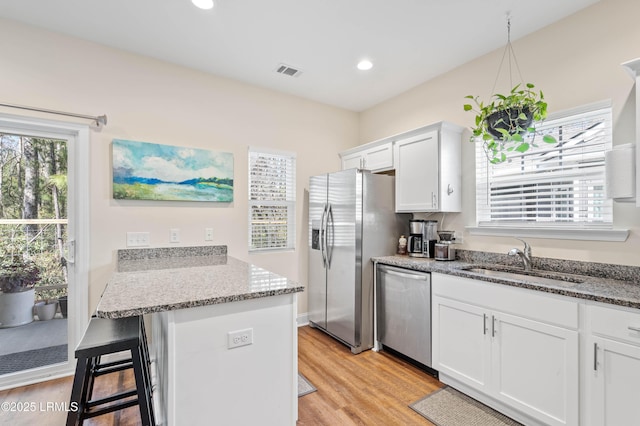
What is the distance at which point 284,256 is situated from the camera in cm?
356

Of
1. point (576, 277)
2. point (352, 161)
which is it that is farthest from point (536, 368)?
point (352, 161)

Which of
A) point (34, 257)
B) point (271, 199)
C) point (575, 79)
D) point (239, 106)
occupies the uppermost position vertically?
point (239, 106)

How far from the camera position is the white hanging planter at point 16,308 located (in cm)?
234

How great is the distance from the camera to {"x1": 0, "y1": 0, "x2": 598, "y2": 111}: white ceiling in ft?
7.02

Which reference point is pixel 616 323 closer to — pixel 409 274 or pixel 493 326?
pixel 493 326

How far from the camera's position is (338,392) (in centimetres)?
227

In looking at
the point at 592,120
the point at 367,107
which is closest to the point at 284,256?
the point at 367,107

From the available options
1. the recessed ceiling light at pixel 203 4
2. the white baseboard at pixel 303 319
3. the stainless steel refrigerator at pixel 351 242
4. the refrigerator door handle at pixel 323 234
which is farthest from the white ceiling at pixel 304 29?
the white baseboard at pixel 303 319

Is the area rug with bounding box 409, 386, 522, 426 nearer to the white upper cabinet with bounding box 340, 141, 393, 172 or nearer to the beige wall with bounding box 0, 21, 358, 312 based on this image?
the beige wall with bounding box 0, 21, 358, 312

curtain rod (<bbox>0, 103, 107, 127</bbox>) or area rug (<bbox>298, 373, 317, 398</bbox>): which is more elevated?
curtain rod (<bbox>0, 103, 107, 127</bbox>)

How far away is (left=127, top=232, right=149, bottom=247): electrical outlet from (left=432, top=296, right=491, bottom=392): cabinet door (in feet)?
8.48

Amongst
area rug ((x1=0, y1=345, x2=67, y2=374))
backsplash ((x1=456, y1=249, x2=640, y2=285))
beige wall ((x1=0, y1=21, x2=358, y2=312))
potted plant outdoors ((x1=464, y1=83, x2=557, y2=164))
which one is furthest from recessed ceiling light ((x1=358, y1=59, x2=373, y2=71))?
area rug ((x1=0, y1=345, x2=67, y2=374))

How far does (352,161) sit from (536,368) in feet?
8.96

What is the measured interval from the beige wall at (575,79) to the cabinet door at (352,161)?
3.51ft
